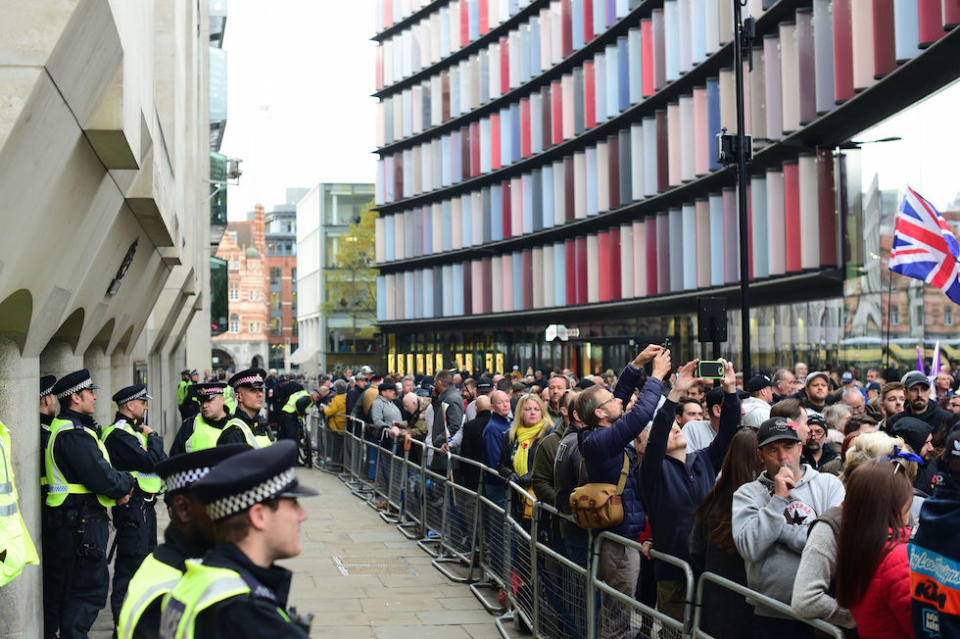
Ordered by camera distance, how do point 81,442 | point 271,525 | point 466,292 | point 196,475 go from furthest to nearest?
point 466,292, point 81,442, point 196,475, point 271,525

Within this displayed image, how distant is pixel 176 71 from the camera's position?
648 inches

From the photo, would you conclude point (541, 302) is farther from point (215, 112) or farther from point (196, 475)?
point (196, 475)

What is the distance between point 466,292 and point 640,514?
45.3 m

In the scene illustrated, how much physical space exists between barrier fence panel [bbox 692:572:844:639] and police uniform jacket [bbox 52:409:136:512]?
4424mm

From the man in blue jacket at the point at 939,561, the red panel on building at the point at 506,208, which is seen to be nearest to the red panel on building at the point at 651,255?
the red panel on building at the point at 506,208

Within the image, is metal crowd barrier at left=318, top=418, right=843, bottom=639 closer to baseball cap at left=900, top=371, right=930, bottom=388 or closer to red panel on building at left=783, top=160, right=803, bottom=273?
baseball cap at left=900, top=371, right=930, bottom=388

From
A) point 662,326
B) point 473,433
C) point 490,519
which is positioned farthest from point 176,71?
point 662,326

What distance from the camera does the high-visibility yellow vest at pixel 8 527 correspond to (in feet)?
21.4

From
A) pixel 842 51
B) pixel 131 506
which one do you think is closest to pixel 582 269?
pixel 842 51

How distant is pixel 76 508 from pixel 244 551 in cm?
589

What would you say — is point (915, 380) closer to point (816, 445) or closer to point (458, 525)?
point (816, 445)

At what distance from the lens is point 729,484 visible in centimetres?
618

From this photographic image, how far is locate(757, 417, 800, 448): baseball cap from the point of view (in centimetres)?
581

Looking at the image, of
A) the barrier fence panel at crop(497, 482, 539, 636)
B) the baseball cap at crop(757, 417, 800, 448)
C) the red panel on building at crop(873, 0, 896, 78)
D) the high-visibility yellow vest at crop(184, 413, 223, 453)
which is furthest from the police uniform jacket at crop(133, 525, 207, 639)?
→ the red panel on building at crop(873, 0, 896, 78)
